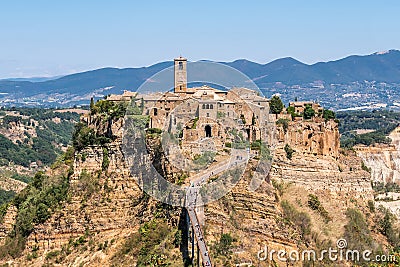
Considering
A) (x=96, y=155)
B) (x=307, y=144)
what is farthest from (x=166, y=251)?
(x=307, y=144)

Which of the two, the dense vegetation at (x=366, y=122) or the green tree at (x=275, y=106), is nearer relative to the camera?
the green tree at (x=275, y=106)

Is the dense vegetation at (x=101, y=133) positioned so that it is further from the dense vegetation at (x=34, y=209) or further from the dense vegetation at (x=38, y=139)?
the dense vegetation at (x=38, y=139)

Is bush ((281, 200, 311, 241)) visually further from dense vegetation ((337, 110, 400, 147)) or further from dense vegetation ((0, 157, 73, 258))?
dense vegetation ((337, 110, 400, 147))

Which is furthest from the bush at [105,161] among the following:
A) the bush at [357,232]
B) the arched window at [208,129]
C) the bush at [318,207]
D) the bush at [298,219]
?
the bush at [357,232]

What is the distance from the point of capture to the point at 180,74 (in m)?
30.5

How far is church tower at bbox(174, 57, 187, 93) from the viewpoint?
30.1 meters

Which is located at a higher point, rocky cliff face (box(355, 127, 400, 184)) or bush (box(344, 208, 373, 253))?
bush (box(344, 208, 373, 253))

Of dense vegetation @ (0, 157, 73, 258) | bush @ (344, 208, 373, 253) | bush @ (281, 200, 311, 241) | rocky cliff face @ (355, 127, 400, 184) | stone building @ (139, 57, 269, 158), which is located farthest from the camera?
rocky cliff face @ (355, 127, 400, 184)

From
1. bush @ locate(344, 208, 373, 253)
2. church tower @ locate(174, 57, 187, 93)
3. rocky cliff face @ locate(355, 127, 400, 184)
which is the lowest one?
rocky cliff face @ locate(355, 127, 400, 184)

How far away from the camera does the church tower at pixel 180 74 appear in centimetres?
3006

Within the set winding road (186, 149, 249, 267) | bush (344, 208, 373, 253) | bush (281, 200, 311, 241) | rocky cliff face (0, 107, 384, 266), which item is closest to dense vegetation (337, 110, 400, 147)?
rocky cliff face (0, 107, 384, 266)

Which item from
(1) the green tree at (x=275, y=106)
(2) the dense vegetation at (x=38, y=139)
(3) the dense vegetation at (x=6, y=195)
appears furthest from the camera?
(2) the dense vegetation at (x=38, y=139)

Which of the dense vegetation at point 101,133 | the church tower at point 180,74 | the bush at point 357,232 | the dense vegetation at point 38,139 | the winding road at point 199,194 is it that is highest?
the church tower at point 180,74

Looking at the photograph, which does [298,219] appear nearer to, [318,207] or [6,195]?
[318,207]
